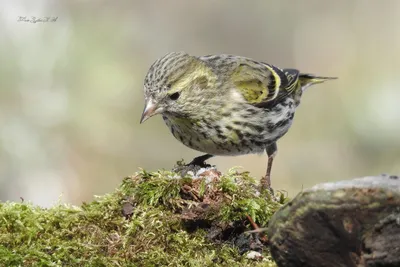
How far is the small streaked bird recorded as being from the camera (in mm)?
4578

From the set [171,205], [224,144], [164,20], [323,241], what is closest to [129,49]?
[164,20]

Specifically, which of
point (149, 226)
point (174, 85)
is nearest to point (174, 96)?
point (174, 85)

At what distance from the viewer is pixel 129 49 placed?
10.9 meters

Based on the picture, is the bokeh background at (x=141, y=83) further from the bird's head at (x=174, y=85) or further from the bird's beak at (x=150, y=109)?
the bird's beak at (x=150, y=109)

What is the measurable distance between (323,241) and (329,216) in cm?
9

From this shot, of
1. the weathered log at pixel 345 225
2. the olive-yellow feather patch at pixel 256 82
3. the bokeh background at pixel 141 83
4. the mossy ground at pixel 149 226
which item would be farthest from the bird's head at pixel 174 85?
the bokeh background at pixel 141 83

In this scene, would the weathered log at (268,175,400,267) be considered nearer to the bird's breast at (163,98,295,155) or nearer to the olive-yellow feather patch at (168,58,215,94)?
the olive-yellow feather patch at (168,58,215,94)

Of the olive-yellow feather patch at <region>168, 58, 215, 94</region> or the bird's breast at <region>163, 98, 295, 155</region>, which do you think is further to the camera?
the bird's breast at <region>163, 98, 295, 155</region>

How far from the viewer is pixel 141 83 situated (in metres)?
10.8

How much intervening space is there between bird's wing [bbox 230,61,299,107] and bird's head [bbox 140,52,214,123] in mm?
445

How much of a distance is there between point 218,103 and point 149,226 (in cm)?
211

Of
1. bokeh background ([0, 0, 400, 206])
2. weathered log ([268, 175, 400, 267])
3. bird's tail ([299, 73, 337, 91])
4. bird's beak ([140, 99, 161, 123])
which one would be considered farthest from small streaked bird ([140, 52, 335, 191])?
bokeh background ([0, 0, 400, 206])

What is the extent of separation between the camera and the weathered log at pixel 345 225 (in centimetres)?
211

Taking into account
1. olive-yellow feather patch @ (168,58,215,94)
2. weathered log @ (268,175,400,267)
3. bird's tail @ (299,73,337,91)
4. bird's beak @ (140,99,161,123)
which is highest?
bird's tail @ (299,73,337,91)
